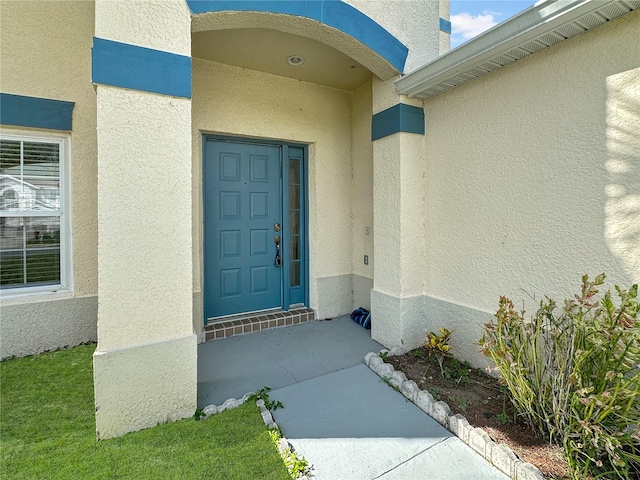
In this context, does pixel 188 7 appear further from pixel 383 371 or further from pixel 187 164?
pixel 383 371

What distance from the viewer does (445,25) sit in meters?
4.88

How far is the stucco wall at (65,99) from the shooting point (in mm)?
4141

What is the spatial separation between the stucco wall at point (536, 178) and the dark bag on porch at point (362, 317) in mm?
1144

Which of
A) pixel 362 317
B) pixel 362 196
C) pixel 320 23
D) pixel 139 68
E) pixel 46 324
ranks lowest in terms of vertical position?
pixel 362 317

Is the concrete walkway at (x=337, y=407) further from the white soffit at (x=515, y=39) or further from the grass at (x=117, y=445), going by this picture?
the white soffit at (x=515, y=39)

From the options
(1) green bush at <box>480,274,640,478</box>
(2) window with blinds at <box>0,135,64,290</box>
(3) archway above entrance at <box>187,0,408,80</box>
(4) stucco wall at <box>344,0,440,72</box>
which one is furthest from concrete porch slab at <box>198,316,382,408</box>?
(4) stucco wall at <box>344,0,440,72</box>

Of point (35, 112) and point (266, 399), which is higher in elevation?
point (35, 112)

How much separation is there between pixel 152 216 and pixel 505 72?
3.89 meters

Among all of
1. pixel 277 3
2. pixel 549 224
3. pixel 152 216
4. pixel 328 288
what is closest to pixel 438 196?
pixel 549 224

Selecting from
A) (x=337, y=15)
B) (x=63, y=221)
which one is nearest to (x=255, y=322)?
(x=63, y=221)

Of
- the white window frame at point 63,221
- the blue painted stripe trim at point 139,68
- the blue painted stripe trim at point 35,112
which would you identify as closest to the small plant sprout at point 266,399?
the blue painted stripe trim at point 139,68

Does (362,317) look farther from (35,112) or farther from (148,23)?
(35,112)

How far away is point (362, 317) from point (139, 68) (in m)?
4.48

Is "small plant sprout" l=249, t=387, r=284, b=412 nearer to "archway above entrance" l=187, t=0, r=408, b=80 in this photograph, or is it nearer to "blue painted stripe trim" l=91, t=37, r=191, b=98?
"blue painted stripe trim" l=91, t=37, r=191, b=98
